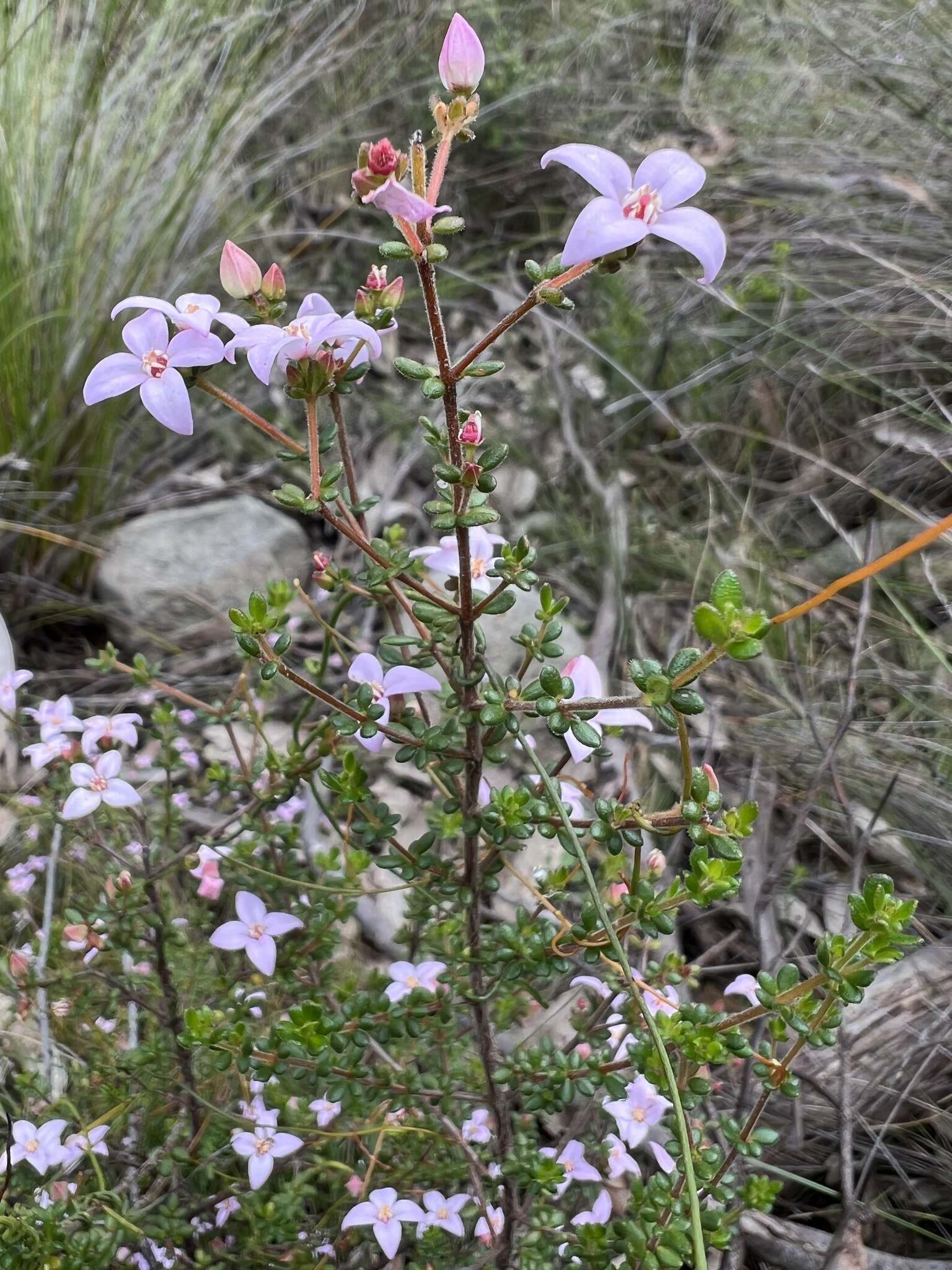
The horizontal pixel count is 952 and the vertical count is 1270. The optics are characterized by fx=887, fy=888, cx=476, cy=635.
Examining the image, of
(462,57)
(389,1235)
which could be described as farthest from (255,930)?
(462,57)

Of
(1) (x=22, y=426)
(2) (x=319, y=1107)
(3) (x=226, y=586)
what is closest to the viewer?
(2) (x=319, y=1107)

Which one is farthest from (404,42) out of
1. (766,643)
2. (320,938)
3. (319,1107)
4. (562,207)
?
(319,1107)

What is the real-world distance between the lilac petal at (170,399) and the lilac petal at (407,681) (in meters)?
0.35

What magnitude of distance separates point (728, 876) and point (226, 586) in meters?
1.81

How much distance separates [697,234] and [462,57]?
28 cm

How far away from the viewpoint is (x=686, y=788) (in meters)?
0.87

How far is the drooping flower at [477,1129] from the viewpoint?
1.29 metres

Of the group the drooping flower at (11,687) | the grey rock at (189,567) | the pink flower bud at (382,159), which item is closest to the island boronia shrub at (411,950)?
the pink flower bud at (382,159)

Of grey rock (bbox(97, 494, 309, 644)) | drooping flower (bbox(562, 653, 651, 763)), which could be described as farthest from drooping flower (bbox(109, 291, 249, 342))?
grey rock (bbox(97, 494, 309, 644))

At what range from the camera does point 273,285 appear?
3.08 ft

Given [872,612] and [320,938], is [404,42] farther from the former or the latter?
[320,938]

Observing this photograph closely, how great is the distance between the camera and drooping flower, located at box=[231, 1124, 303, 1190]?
1185mm

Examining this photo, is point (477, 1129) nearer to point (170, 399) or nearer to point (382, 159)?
point (170, 399)

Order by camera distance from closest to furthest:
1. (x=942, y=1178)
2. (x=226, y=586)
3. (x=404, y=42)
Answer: (x=942, y=1178)
(x=226, y=586)
(x=404, y=42)
